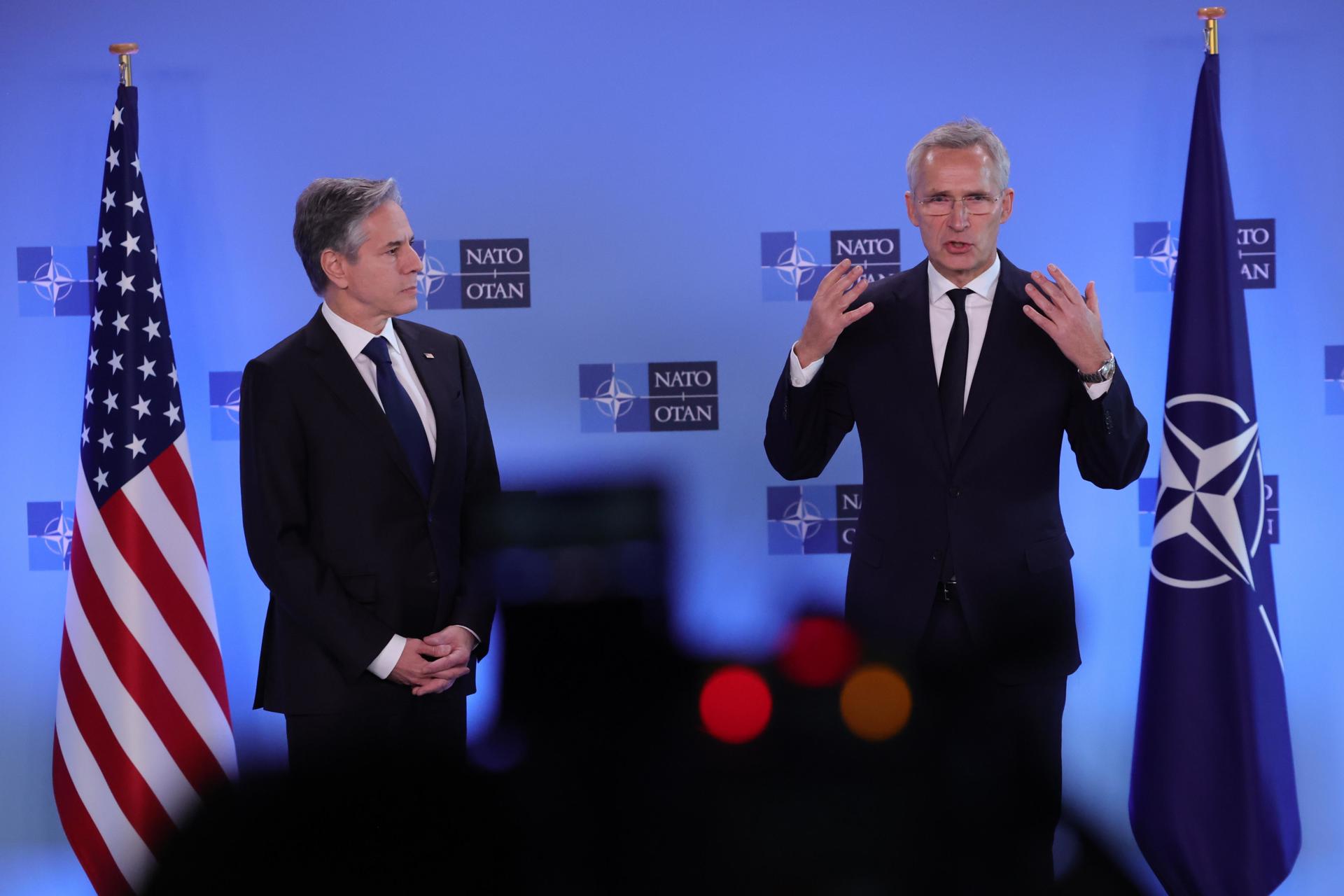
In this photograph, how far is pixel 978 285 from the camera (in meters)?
2.28

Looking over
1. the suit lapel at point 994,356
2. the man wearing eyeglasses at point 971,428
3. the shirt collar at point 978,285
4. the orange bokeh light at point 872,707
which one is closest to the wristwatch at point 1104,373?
the man wearing eyeglasses at point 971,428

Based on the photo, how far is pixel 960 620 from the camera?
7.14ft

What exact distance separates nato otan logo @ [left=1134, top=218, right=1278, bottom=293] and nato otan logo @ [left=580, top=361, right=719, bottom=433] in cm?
123

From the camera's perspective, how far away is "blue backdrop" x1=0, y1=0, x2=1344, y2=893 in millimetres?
3281

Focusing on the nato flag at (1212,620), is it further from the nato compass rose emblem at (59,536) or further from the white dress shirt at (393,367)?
the nato compass rose emblem at (59,536)

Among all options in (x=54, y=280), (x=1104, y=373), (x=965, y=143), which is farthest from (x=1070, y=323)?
(x=54, y=280)

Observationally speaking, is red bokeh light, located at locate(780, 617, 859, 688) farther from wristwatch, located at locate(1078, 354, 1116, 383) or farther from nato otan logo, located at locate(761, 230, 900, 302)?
nato otan logo, located at locate(761, 230, 900, 302)

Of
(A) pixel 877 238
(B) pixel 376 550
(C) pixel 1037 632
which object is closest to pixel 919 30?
(A) pixel 877 238

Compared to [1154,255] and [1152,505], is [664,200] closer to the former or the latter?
[1154,255]

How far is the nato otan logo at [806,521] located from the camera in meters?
3.38

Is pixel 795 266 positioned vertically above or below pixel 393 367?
above

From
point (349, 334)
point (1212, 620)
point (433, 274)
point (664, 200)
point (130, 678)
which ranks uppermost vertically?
point (664, 200)

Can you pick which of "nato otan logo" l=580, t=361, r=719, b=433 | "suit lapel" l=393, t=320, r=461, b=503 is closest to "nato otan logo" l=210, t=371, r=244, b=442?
"nato otan logo" l=580, t=361, r=719, b=433

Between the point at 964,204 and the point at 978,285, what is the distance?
169mm
